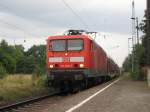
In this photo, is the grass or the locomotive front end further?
the locomotive front end

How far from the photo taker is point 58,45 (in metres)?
23.9

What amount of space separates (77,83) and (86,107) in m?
9.25

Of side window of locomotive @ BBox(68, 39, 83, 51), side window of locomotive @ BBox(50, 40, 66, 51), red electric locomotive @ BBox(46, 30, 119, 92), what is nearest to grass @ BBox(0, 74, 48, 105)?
red electric locomotive @ BBox(46, 30, 119, 92)

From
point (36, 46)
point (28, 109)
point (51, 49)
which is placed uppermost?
point (36, 46)

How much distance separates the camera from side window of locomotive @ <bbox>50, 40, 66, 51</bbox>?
23709 mm

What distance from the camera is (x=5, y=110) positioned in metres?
14.5

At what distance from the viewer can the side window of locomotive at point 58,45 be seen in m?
23.7

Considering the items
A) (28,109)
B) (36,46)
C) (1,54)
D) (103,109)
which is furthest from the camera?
(36,46)

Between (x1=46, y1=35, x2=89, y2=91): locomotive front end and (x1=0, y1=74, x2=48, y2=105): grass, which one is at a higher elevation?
(x1=46, y1=35, x2=89, y2=91): locomotive front end

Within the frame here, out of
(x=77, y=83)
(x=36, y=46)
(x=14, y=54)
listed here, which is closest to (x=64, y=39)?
(x=77, y=83)

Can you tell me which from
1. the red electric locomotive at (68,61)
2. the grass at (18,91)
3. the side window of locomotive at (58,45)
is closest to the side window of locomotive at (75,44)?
the red electric locomotive at (68,61)

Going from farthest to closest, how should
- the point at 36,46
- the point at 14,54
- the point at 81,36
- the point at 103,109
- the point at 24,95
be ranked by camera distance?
the point at 36,46 < the point at 14,54 < the point at 81,36 < the point at 24,95 < the point at 103,109

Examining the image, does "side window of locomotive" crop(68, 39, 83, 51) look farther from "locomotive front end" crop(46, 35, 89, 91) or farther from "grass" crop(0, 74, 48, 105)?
"grass" crop(0, 74, 48, 105)

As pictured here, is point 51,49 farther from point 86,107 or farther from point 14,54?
point 14,54
